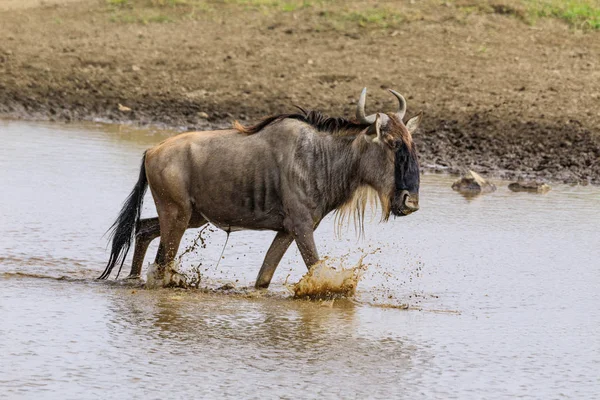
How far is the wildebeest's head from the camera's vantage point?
7746mm

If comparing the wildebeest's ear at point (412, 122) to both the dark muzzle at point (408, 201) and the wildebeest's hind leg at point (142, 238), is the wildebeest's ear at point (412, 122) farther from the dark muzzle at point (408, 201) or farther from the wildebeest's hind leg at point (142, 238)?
the wildebeest's hind leg at point (142, 238)

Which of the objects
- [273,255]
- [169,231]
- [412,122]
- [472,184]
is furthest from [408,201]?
[472,184]

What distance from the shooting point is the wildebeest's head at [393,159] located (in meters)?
7.75

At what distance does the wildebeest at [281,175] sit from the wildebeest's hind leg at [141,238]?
1.04 ft

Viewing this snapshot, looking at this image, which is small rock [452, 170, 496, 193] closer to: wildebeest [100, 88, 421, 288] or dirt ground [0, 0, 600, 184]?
dirt ground [0, 0, 600, 184]

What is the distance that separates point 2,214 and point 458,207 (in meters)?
3.99

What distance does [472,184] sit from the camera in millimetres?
12070

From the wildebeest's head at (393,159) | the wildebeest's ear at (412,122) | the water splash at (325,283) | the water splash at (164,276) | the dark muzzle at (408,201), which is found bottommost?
the water splash at (164,276)

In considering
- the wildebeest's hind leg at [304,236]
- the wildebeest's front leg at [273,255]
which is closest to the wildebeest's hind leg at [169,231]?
the wildebeest's front leg at [273,255]

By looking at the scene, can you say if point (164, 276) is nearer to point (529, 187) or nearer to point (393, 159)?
point (393, 159)

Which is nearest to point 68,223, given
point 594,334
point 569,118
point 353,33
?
point 594,334

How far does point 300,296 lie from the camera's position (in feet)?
25.7

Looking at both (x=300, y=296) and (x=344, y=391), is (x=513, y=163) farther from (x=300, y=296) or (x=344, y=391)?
(x=344, y=391)

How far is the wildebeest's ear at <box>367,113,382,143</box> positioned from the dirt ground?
5.23 meters
